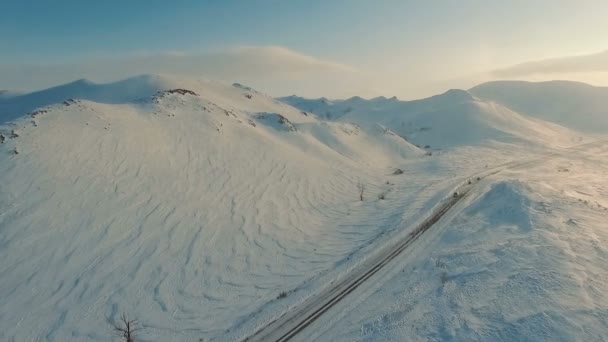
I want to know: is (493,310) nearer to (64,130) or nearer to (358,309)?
(358,309)

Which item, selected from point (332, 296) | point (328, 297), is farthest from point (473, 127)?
point (328, 297)

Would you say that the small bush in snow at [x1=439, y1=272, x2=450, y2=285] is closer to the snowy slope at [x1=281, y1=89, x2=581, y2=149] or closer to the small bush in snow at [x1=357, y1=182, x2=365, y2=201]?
the small bush in snow at [x1=357, y1=182, x2=365, y2=201]

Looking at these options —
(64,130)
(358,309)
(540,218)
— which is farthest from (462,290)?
(64,130)

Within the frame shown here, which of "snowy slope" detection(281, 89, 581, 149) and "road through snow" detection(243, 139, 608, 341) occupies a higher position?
"road through snow" detection(243, 139, 608, 341)

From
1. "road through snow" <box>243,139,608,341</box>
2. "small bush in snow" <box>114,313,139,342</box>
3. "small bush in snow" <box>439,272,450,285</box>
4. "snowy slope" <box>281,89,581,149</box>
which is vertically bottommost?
"snowy slope" <box>281,89,581,149</box>

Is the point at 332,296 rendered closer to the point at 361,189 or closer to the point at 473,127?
the point at 361,189

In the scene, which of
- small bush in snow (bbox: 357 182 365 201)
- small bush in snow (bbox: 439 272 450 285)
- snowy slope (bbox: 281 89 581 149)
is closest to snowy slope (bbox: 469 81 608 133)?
snowy slope (bbox: 281 89 581 149)
